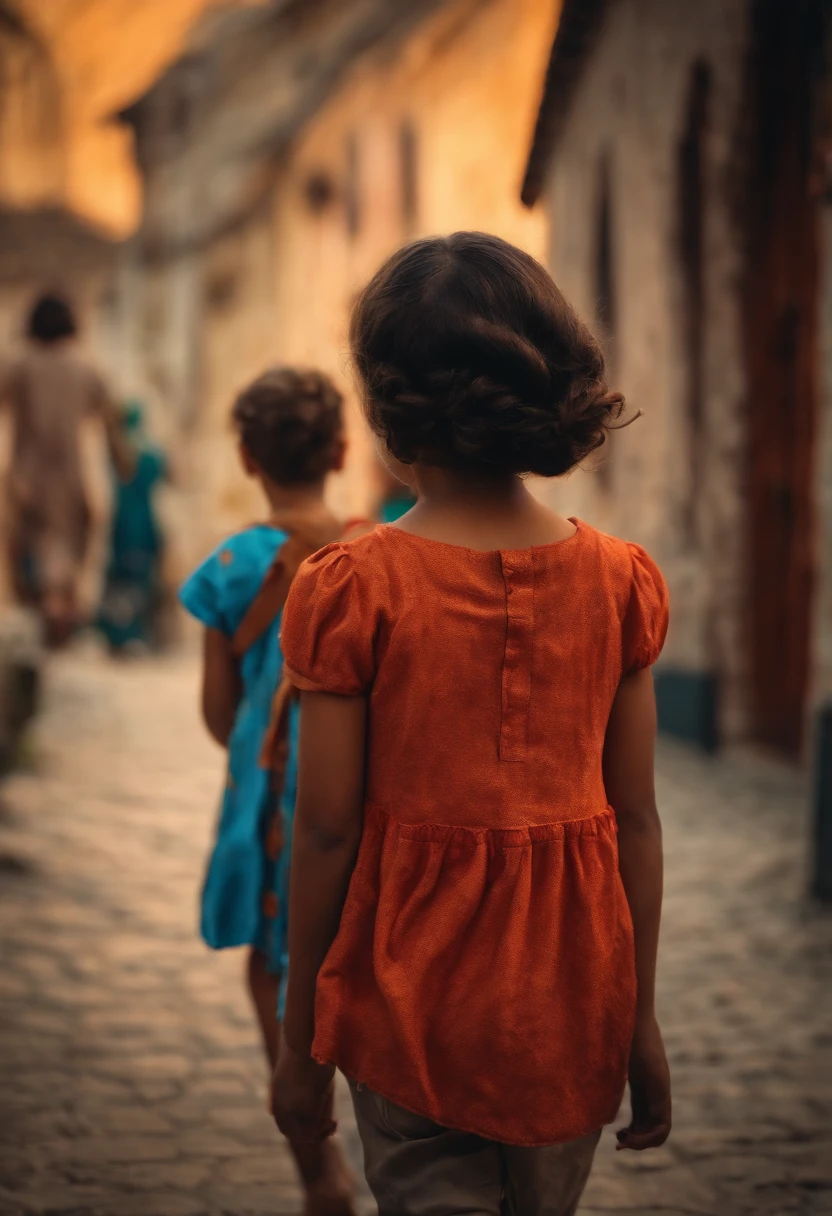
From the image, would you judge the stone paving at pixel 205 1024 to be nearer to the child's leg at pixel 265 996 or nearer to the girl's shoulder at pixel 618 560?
the child's leg at pixel 265 996

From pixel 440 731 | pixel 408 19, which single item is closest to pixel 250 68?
pixel 408 19

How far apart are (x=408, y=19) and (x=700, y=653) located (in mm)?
9502

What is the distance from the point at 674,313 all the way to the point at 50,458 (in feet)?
12.0

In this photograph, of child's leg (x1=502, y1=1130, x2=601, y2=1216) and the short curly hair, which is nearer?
child's leg (x1=502, y1=1130, x2=601, y2=1216)

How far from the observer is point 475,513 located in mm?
1585

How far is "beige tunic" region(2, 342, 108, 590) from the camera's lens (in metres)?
7.82

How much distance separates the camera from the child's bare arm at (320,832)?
60.7 inches

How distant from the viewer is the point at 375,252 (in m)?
14.7

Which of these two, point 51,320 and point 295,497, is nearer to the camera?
point 295,497

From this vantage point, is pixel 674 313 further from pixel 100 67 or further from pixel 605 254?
pixel 100 67

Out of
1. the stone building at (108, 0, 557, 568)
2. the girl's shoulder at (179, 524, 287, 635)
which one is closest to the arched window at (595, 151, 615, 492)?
the stone building at (108, 0, 557, 568)

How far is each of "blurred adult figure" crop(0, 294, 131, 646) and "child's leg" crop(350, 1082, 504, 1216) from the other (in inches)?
255

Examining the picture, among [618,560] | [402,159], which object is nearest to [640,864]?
[618,560]

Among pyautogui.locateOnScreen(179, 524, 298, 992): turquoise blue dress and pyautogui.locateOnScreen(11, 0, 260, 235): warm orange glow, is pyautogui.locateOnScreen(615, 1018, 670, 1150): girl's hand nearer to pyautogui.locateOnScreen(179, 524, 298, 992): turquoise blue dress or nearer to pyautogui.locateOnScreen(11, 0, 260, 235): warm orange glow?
pyautogui.locateOnScreen(179, 524, 298, 992): turquoise blue dress
